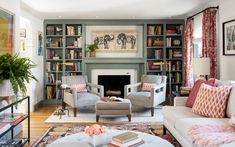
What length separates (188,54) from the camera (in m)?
6.36

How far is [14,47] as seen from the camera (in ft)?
13.0

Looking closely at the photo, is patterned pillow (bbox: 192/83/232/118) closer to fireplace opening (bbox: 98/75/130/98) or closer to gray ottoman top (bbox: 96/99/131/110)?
gray ottoman top (bbox: 96/99/131/110)

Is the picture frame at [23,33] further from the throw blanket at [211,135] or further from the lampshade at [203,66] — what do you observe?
the throw blanket at [211,135]

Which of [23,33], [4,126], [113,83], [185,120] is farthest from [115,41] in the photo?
[4,126]

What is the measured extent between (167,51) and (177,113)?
3.78 m

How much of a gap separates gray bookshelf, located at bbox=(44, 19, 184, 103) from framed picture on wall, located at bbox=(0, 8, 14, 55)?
3.10 meters

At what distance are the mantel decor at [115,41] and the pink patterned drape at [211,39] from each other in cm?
235

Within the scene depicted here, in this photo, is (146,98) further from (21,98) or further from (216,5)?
(21,98)

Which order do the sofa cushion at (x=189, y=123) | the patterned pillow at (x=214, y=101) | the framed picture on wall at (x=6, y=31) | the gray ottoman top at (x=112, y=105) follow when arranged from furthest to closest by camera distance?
the gray ottoman top at (x=112, y=105) → the framed picture on wall at (x=6, y=31) → the patterned pillow at (x=214, y=101) → the sofa cushion at (x=189, y=123)

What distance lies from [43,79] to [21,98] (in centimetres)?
357

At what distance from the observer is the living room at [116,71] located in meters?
3.15

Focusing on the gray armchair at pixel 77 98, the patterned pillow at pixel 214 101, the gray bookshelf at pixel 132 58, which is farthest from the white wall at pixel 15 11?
the patterned pillow at pixel 214 101

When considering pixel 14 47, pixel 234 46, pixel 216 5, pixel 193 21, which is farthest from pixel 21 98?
pixel 193 21

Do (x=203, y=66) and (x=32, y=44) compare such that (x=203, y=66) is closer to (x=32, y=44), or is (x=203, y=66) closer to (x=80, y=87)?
(x=80, y=87)
